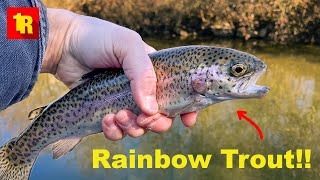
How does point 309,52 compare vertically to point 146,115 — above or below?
below

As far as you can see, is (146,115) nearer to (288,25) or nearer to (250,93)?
(250,93)

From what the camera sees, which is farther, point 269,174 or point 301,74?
point 301,74

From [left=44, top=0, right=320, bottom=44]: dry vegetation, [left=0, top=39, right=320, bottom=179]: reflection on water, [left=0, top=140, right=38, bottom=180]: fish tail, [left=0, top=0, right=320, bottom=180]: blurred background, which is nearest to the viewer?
[left=0, top=140, right=38, bottom=180]: fish tail

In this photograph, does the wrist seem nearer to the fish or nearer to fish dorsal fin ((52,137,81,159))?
the fish

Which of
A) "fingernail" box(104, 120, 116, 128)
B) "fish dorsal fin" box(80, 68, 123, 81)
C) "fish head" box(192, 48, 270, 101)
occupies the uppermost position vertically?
"fish head" box(192, 48, 270, 101)

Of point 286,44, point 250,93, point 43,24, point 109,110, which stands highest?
point 43,24

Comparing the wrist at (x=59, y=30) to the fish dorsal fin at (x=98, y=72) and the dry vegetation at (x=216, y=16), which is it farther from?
the dry vegetation at (x=216, y=16)

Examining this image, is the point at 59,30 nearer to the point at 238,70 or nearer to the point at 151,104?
the point at 151,104

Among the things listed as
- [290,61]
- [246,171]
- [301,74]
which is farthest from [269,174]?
[290,61]

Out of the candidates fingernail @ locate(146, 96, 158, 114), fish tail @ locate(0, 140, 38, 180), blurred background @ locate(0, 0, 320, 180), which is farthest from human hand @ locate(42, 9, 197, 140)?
blurred background @ locate(0, 0, 320, 180)
